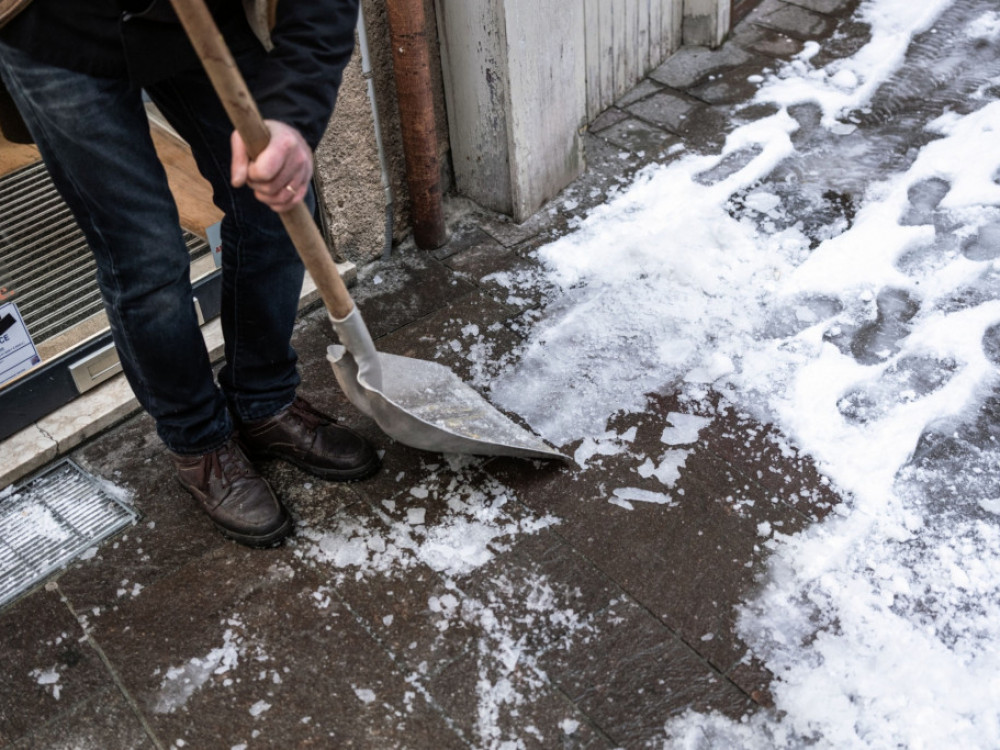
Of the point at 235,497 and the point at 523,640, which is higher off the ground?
the point at 235,497

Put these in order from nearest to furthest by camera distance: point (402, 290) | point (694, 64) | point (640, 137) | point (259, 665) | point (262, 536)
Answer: point (259, 665), point (262, 536), point (402, 290), point (640, 137), point (694, 64)

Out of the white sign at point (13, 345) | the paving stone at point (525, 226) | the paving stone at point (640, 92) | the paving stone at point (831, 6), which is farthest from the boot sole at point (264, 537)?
the paving stone at point (831, 6)

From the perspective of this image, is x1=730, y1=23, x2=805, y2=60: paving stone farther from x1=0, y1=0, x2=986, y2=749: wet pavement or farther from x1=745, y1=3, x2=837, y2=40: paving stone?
x1=0, y1=0, x2=986, y2=749: wet pavement

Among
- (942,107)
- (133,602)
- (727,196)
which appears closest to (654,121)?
(727,196)

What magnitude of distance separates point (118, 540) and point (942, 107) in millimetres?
3548

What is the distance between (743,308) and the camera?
3.08m

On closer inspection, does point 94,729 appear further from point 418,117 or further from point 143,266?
point 418,117

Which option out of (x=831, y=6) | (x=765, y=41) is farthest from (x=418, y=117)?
(x=831, y=6)

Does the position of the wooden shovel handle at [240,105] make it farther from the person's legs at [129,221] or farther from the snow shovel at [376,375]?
the person's legs at [129,221]

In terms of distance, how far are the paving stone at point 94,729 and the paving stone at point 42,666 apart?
17mm

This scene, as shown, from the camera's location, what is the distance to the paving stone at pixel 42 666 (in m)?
2.15

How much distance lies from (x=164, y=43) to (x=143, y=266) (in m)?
0.48

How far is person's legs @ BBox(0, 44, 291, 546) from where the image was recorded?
6.37ft

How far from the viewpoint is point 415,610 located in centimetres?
229
